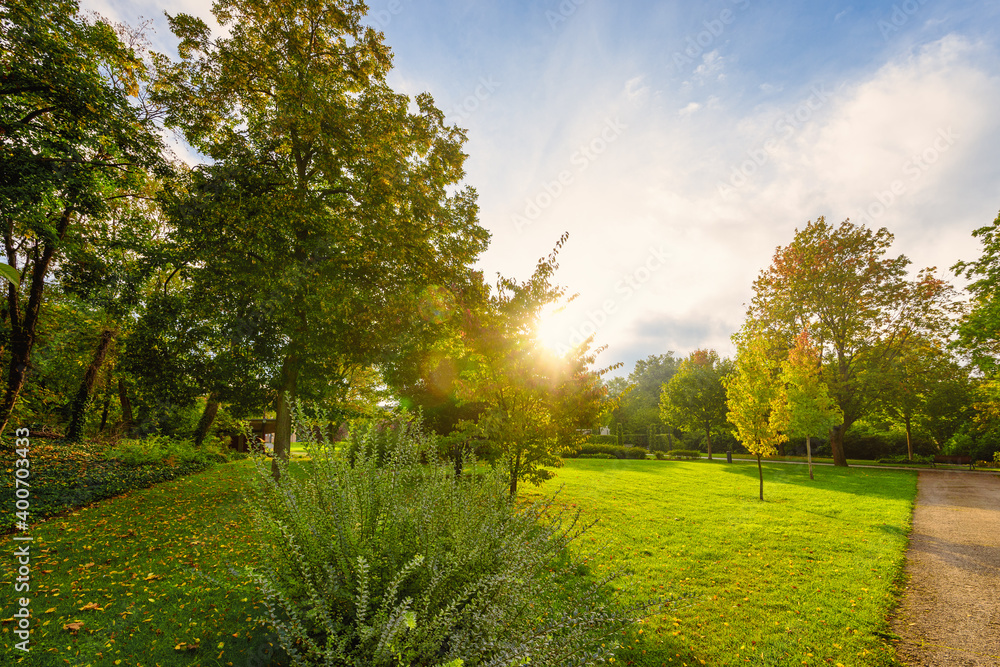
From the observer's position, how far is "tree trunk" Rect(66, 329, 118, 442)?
1408 cm

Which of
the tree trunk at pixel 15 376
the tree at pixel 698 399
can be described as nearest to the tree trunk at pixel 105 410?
the tree trunk at pixel 15 376

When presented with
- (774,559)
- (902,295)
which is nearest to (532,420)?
(774,559)

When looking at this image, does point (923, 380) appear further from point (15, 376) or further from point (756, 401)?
point (15, 376)

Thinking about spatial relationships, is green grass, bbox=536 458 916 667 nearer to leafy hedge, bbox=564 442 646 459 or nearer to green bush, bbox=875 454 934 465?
leafy hedge, bbox=564 442 646 459

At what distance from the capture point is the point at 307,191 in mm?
10625

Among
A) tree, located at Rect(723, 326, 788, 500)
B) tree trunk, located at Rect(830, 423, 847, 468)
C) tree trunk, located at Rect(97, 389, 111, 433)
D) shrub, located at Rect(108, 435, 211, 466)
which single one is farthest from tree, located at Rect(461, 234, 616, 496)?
tree trunk, located at Rect(830, 423, 847, 468)

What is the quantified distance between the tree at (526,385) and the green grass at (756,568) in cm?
223

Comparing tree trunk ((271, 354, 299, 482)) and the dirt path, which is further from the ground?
tree trunk ((271, 354, 299, 482))

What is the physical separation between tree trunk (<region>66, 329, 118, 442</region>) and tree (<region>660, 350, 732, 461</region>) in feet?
111

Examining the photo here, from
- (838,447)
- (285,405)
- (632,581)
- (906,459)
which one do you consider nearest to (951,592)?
(632,581)

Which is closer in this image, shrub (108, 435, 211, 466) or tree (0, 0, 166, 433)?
tree (0, 0, 166, 433)

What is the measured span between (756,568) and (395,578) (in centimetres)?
686

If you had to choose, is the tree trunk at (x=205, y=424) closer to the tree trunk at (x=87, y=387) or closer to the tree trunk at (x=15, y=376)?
the tree trunk at (x=87, y=387)

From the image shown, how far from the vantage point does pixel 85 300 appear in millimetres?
10828
